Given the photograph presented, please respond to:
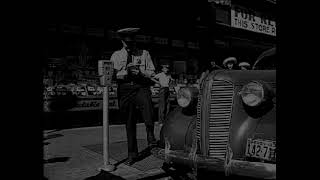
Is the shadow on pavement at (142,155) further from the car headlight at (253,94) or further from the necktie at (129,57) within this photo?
the car headlight at (253,94)

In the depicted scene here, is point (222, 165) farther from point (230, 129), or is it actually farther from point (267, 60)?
point (267, 60)

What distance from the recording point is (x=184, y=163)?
377 centimetres

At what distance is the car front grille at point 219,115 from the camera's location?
380cm

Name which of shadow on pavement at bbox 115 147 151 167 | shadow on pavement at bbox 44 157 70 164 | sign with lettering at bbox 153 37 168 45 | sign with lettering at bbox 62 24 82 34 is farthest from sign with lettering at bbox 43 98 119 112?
sign with lettering at bbox 153 37 168 45

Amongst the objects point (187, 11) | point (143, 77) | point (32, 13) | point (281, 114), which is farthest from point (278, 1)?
point (187, 11)

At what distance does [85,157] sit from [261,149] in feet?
10.8

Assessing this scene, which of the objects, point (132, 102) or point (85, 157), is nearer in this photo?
point (132, 102)

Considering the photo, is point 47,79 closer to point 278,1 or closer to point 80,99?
point 80,99

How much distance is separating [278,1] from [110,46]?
35.3 ft

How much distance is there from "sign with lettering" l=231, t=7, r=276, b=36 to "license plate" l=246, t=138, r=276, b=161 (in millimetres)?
12825

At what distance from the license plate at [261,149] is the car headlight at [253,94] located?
1.31 feet

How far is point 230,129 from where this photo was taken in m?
3.74

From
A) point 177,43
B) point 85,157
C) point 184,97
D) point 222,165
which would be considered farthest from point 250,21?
point 222,165

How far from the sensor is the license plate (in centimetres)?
321
